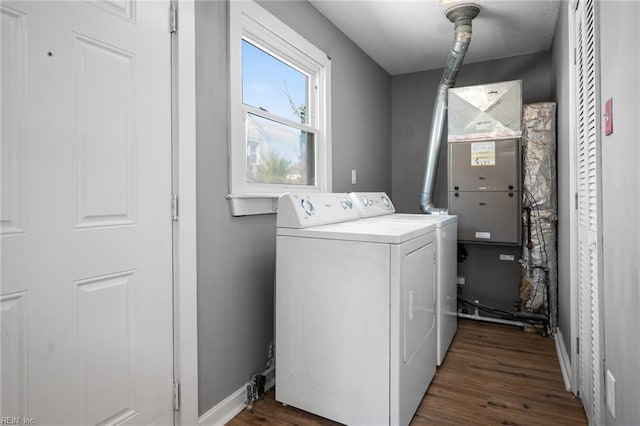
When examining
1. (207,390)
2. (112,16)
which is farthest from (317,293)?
(112,16)

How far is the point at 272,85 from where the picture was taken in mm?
2338

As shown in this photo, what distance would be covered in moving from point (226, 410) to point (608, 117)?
2.05 m

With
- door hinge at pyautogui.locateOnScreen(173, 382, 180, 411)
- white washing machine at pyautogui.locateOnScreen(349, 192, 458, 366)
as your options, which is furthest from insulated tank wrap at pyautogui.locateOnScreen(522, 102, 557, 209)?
door hinge at pyautogui.locateOnScreen(173, 382, 180, 411)

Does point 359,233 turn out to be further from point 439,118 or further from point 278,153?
point 439,118

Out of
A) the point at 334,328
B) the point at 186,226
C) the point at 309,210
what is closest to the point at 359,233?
the point at 309,210

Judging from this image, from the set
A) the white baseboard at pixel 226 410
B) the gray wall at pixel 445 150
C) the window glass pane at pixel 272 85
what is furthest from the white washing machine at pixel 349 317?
the gray wall at pixel 445 150

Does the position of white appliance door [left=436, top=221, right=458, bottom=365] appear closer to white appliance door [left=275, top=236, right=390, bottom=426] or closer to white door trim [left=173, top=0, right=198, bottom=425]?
white appliance door [left=275, top=236, right=390, bottom=426]

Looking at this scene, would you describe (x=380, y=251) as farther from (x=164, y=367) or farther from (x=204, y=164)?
(x=164, y=367)

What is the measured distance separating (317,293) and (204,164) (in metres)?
0.83

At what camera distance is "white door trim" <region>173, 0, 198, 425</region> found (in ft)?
5.13

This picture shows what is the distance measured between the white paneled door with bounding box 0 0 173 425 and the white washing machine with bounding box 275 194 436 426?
59cm

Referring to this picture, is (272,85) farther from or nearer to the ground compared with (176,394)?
farther from the ground

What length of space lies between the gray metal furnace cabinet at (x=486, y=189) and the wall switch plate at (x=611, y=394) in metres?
1.81

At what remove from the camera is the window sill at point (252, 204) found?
1.87m
